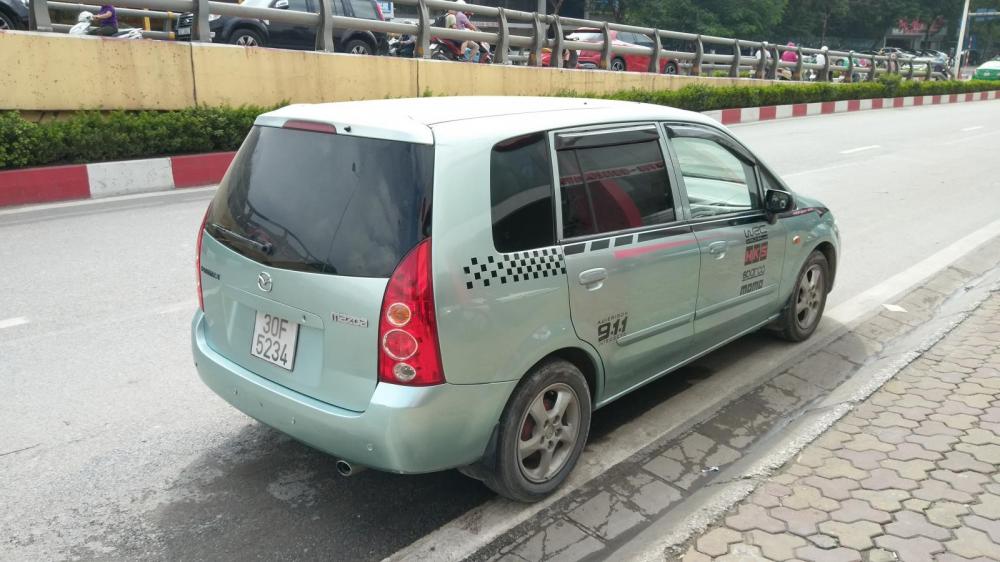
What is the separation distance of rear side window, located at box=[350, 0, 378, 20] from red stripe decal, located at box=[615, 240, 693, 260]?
13.9 m

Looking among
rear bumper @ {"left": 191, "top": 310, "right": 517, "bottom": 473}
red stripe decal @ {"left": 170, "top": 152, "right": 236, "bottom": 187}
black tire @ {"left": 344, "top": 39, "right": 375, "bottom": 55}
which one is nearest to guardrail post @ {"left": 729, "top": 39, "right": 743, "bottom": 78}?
black tire @ {"left": 344, "top": 39, "right": 375, "bottom": 55}

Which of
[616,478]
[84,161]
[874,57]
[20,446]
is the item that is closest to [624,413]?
[616,478]

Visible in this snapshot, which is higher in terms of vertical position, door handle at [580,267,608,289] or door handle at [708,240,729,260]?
door handle at [580,267,608,289]

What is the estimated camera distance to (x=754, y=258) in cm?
442

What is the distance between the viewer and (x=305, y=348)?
3.03 metres

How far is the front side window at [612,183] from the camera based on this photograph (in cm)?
334

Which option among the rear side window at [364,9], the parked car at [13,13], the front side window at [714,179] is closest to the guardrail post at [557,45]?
the rear side window at [364,9]

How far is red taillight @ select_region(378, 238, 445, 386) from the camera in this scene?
278cm

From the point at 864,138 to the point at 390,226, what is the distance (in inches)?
654

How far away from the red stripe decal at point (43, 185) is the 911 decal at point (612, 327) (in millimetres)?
7543

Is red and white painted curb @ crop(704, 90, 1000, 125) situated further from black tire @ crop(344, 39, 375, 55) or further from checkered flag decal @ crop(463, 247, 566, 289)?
checkered flag decal @ crop(463, 247, 566, 289)

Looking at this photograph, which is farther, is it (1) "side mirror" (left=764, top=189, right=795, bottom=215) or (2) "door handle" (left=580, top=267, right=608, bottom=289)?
(1) "side mirror" (left=764, top=189, right=795, bottom=215)

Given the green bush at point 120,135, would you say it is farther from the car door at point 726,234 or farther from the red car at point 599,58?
the red car at point 599,58

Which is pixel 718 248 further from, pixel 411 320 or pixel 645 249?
pixel 411 320
